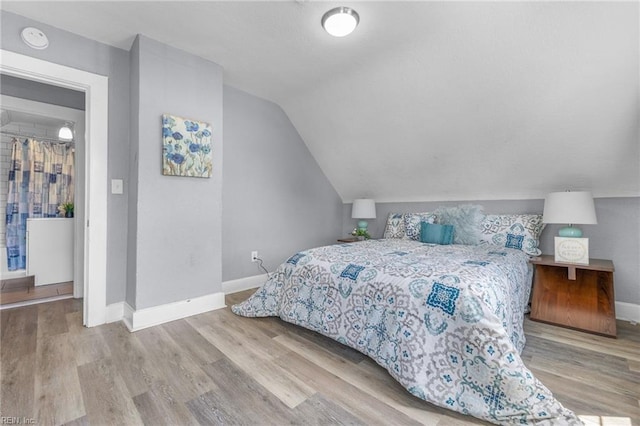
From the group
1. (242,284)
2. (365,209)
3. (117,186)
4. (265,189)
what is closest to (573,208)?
(365,209)

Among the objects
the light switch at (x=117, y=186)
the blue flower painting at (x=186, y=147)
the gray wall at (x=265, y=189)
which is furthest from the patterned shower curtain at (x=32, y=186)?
the blue flower painting at (x=186, y=147)

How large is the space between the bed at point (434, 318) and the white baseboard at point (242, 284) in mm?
1020

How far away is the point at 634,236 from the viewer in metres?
2.33

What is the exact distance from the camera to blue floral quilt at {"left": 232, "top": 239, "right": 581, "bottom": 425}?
1.20m

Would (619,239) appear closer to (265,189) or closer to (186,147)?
(265,189)

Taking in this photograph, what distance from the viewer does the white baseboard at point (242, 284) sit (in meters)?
3.06

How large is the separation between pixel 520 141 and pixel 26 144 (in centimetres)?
600

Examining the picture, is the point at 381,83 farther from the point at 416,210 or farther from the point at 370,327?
the point at 370,327

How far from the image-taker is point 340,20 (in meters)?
1.83

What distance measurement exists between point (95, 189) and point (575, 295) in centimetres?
401

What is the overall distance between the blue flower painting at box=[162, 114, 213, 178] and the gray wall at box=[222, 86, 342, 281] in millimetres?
527

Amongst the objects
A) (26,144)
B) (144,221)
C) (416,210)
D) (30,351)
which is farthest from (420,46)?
(26,144)

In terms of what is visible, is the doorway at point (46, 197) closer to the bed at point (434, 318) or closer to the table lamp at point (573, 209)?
the bed at point (434, 318)

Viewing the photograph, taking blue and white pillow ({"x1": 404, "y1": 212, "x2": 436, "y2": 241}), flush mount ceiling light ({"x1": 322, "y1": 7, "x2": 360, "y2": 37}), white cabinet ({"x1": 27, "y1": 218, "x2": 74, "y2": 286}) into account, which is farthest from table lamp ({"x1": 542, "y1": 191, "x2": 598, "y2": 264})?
white cabinet ({"x1": 27, "y1": 218, "x2": 74, "y2": 286})
